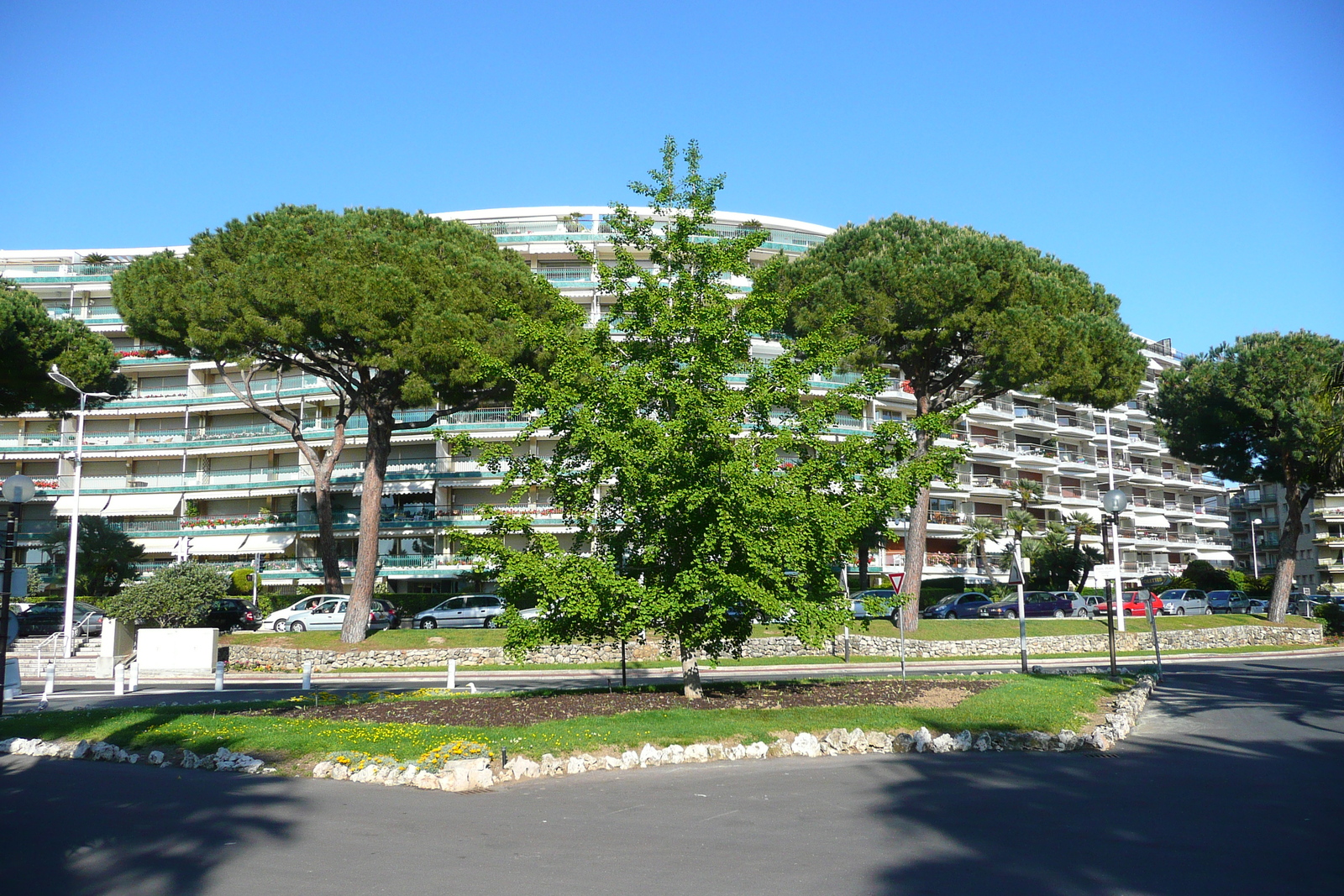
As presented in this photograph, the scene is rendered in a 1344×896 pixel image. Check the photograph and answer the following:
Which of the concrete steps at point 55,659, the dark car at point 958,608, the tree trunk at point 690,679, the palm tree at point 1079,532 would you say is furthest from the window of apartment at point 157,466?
the palm tree at point 1079,532

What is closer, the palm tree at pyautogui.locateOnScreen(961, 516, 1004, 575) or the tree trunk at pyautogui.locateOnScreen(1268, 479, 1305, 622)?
the tree trunk at pyautogui.locateOnScreen(1268, 479, 1305, 622)

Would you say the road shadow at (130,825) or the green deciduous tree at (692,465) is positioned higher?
the green deciduous tree at (692,465)

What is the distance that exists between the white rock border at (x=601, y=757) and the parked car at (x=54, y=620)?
2561cm

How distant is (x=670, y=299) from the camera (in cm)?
1669

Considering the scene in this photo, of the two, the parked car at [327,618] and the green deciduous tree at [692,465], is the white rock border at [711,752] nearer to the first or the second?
the green deciduous tree at [692,465]

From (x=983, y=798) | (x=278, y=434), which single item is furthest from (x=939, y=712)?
(x=278, y=434)

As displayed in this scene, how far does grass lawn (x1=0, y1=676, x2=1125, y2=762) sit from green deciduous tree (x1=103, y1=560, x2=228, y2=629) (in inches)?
659

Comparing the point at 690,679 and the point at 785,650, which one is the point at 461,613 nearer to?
the point at 785,650

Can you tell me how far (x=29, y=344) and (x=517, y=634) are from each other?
28924 mm

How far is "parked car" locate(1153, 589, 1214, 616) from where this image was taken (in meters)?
49.2

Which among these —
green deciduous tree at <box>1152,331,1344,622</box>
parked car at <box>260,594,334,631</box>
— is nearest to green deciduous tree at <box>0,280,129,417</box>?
parked car at <box>260,594,334,631</box>

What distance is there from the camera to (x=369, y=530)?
106 feet

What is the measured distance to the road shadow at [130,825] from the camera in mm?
6918

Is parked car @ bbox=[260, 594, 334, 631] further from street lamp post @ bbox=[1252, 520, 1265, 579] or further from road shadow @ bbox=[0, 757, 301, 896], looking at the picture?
street lamp post @ bbox=[1252, 520, 1265, 579]
